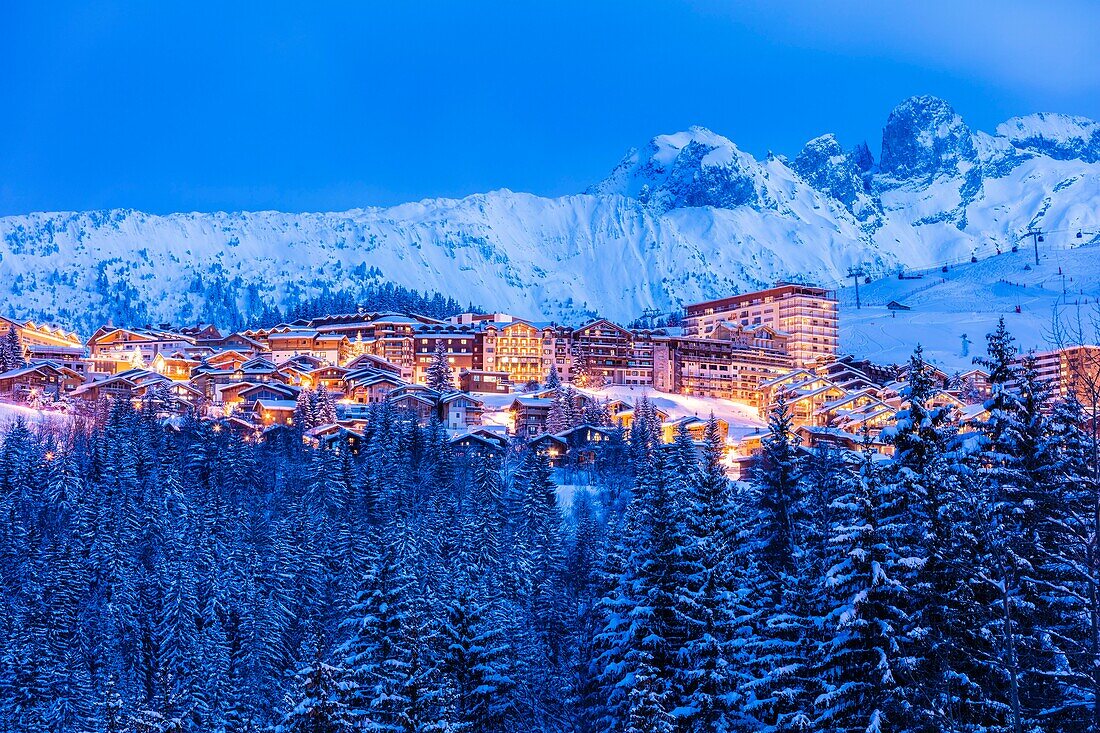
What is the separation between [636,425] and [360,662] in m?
54.7

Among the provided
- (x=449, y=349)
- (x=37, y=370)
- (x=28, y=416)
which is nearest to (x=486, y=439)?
(x=28, y=416)

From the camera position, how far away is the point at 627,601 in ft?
88.7

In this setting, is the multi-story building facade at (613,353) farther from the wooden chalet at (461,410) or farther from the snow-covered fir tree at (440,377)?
the wooden chalet at (461,410)

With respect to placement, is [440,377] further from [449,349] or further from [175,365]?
[175,365]

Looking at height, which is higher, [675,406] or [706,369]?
[706,369]

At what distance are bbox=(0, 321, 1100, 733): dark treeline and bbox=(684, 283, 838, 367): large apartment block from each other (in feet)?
327

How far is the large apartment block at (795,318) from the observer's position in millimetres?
156250

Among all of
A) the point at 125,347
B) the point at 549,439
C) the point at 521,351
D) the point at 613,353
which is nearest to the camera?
the point at 549,439

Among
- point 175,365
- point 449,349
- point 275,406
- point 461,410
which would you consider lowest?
point 461,410

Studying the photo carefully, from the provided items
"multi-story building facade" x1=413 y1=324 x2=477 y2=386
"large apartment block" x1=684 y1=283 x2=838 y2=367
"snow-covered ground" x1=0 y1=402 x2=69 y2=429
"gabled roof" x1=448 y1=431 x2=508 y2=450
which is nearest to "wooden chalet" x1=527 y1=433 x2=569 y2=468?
"gabled roof" x1=448 y1=431 x2=508 y2=450

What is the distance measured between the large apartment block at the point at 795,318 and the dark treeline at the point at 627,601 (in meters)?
99.6

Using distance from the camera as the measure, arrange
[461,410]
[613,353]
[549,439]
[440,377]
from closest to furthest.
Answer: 1. [549,439]
2. [461,410]
3. [440,377]
4. [613,353]

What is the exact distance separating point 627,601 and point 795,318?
136 metres

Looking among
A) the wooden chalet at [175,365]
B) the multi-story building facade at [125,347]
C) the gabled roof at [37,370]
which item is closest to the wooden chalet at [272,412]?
the wooden chalet at [175,365]
